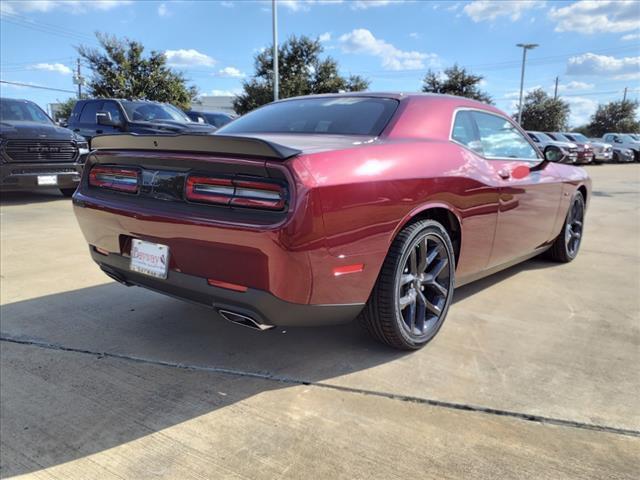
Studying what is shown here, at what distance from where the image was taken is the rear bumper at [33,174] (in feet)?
26.2

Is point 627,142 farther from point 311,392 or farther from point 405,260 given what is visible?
point 311,392

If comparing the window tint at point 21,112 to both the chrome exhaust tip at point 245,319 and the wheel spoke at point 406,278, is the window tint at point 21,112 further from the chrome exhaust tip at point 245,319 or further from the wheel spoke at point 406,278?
the wheel spoke at point 406,278

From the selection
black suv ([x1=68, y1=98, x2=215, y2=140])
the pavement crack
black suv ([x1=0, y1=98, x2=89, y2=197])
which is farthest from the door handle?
black suv ([x1=0, y1=98, x2=89, y2=197])

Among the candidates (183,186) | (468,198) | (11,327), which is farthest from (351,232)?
(11,327)

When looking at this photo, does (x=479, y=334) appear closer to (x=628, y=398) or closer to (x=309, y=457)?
(x=628, y=398)

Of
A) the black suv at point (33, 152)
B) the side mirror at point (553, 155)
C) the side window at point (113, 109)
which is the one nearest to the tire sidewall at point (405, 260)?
the side mirror at point (553, 155)

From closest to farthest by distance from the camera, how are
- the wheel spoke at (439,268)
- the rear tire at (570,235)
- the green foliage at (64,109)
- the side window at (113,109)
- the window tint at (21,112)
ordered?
the wheel spoke at (439,268)
the rear tire at (570,235)
the window tint at (21,112)
the side window at (113,109)
the green foliage at (64,109)

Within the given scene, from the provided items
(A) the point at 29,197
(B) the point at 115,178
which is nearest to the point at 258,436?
(B) the point at 115,178

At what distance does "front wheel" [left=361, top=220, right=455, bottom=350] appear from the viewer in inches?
103

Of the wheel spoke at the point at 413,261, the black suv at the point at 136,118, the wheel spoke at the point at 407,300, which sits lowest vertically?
the wheel spoke at the point at 407,300

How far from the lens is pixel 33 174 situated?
8156 millimetres

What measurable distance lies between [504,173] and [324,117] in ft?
4.33

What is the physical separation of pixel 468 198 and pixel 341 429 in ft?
5.32

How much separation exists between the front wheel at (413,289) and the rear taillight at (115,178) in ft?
4.59
